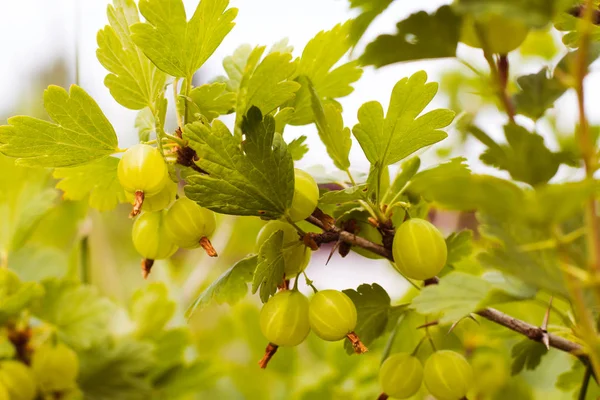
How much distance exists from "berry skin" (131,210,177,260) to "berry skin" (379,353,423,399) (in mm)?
206

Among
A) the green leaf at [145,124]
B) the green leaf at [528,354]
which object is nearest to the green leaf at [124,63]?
the green leaf at [145,124]

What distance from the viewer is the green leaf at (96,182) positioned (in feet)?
1.60

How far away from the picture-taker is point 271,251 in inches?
15.5

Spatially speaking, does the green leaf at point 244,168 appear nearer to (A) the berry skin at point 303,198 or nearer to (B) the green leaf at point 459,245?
(A) the berry skin at point 303,198

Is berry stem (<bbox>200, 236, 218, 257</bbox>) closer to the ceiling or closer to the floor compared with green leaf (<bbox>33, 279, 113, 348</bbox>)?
closer to the ceiling

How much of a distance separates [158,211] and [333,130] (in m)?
0.16

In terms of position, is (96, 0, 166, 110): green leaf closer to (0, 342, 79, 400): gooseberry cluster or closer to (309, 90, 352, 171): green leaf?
(309, 90, 352, 171): green leaf

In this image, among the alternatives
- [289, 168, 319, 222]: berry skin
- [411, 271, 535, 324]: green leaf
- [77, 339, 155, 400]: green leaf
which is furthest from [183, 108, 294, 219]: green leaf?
[77, 339, 155, 400]: green leaf

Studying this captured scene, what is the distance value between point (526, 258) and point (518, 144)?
6 centimetres

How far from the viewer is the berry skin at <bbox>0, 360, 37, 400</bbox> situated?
555mm

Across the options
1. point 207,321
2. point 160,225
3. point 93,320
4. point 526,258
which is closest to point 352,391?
point 93,320

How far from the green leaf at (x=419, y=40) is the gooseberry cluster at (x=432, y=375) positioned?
0.76 feet

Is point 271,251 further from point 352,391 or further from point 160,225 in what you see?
point 352,391

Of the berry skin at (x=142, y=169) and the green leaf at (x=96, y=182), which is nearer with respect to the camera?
the berry skin at (x=142, y=169)
